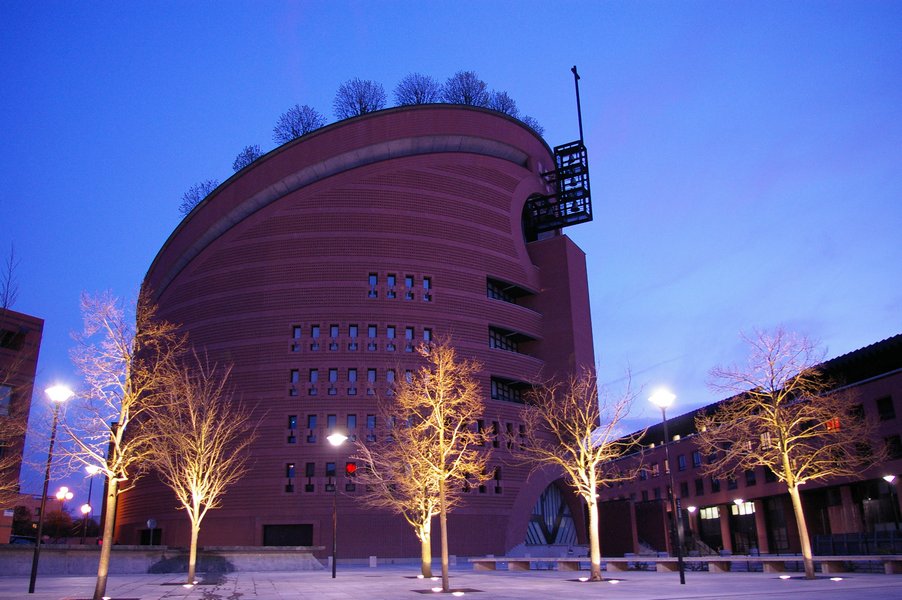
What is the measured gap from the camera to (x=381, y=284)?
2312 inches

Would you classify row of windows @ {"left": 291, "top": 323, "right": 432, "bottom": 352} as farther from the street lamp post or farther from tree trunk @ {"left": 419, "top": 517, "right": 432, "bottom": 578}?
the street lamp post

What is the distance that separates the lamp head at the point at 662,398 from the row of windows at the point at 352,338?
3071cm

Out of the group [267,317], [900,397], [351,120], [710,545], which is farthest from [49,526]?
[900,397]

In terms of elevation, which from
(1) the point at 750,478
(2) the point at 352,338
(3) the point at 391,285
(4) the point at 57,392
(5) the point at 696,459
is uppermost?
(3) the point at 391,285

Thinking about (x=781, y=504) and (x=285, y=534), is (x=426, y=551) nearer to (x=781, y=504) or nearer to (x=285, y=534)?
(x=285, y=534)

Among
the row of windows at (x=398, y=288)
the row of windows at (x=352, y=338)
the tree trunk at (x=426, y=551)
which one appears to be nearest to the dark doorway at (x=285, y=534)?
the row of windows at (x=352, y=338)

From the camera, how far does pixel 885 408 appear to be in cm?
4925

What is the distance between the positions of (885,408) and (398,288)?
37993 millimetres

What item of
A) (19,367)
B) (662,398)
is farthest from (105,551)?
(19,367)

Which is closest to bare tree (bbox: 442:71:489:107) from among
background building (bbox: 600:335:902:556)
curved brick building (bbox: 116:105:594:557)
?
curved brick building (bbox: 116:105:594:557)

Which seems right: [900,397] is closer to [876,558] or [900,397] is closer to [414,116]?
[876,558]

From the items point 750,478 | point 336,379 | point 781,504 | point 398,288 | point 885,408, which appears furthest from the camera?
point 750,478

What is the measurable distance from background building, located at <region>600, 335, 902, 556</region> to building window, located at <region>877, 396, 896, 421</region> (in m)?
0.06

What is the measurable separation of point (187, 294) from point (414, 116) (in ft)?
88.6
